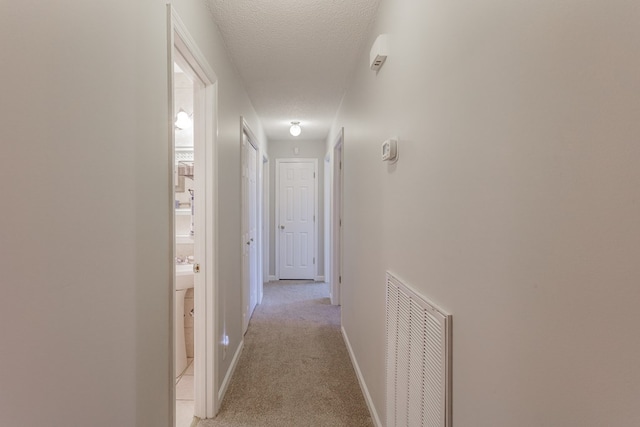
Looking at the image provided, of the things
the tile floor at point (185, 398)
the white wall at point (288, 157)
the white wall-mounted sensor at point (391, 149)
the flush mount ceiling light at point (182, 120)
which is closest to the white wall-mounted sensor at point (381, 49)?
the white wall-mounted sensor at point (391, 149)

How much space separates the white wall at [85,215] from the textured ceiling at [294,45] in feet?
2.86

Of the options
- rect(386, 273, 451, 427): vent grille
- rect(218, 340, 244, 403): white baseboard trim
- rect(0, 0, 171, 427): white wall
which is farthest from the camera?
rect(218, 340, 244, 403): white baseboard trim

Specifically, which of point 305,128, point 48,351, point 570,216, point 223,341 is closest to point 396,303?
point 570,216

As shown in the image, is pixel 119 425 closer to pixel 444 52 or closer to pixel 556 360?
pixel 556 360

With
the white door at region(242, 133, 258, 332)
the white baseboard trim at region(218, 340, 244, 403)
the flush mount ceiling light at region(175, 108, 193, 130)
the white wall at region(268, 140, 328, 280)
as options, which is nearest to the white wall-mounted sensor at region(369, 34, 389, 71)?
the white door at region(242, 133, 258, 332)

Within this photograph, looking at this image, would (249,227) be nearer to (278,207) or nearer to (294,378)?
(294,378)

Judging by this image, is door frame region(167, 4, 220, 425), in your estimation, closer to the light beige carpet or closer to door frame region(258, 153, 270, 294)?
the light beige carpet

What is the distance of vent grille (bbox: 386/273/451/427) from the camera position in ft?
3.23

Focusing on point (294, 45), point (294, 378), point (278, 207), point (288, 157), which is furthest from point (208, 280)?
point (288, 157)

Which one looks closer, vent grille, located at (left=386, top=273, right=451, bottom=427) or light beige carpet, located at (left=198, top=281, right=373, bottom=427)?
vent grille, located at (left=386, top=273, right=451, bottom=427)

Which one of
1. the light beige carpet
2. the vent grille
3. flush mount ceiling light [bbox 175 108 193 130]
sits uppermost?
flush mount ceiling light [bbox 175 108 193 130]

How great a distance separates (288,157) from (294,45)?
11.1 ft

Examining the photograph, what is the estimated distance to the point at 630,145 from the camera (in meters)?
0.45

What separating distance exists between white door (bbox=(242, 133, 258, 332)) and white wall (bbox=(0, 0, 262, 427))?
1.96m
